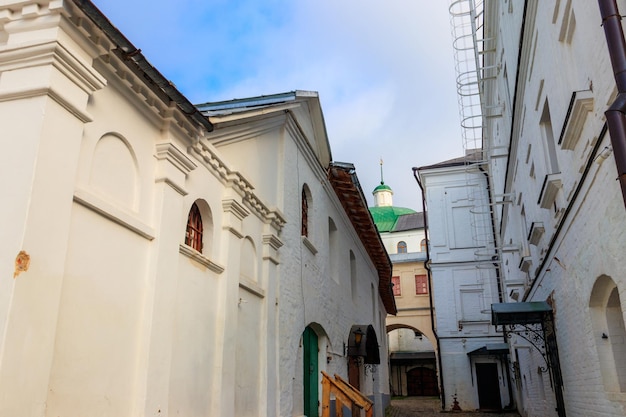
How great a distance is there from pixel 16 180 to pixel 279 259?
6.06m

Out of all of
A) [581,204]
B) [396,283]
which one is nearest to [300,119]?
[581,204]

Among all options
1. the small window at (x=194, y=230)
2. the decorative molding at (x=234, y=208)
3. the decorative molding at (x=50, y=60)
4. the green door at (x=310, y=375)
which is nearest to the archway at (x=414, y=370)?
the green door at (x=310, y=375)

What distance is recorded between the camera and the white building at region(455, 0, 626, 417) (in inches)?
238

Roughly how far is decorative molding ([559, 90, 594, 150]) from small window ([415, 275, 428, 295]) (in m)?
29.5

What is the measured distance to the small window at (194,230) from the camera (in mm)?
7619

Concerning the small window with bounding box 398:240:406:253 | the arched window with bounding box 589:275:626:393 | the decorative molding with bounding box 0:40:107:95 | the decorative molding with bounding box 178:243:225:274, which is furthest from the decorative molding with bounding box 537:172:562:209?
the small window with bounding box 398:240:406:253

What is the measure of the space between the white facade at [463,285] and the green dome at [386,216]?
17.5 m

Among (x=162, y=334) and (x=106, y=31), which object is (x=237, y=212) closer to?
(x=162, y=334)

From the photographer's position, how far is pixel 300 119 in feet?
39.8

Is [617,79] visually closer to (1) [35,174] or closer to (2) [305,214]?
(1) [35,174]

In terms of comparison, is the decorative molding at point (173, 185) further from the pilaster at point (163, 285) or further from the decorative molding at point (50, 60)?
the decorative molding at point (50, 60)

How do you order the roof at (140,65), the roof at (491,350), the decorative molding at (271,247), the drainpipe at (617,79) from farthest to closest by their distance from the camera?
the roof at (491,350)
the decorative molding at (271,247)
the drainpipe at (617,79)
the roof at (140,65)

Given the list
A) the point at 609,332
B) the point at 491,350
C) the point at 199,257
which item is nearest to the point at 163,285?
the point at 199,257

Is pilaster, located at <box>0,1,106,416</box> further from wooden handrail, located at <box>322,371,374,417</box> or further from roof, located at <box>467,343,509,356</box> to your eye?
roof, located at <box>467,343,509,356</box>
